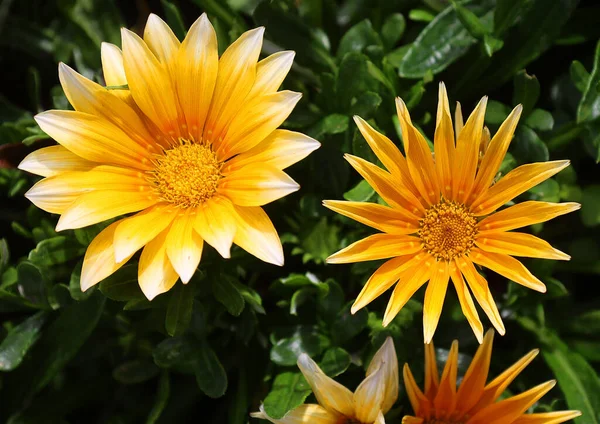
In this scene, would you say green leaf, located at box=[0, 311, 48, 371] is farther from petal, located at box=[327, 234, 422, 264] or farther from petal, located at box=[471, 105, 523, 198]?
petal, located at box=[471, 105, 523, 198]

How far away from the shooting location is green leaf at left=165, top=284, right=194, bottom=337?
175cm

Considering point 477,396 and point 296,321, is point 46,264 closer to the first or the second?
point 296,321

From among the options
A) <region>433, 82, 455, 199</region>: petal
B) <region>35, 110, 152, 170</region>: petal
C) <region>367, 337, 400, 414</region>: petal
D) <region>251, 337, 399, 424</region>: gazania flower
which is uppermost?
<region>433, 82, 455, 199</region>: petal

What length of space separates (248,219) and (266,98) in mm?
250

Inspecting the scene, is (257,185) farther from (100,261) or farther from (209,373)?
(209,373)

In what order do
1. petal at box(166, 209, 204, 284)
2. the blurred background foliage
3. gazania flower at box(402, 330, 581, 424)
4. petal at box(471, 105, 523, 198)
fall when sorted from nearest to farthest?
petal at box(166, 209, 204, 284)
petal at box(471, 105, 523, 198)
gazania flower at box(402, 330, 581, 424)
the blurred background foliage

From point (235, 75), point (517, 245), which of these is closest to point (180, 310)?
point (235, 75)

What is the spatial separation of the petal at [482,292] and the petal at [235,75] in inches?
23.1

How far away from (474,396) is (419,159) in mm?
560

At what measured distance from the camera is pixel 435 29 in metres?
2.02

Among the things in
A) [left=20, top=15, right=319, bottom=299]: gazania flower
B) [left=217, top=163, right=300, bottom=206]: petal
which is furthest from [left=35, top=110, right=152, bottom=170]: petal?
[left=217, top=163, right=300, bottom=206]: petal

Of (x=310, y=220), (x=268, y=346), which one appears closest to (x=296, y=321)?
(x=268, y=346)

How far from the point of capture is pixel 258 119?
161 cm

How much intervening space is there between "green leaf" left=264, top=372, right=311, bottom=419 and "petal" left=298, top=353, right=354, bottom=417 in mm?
57
